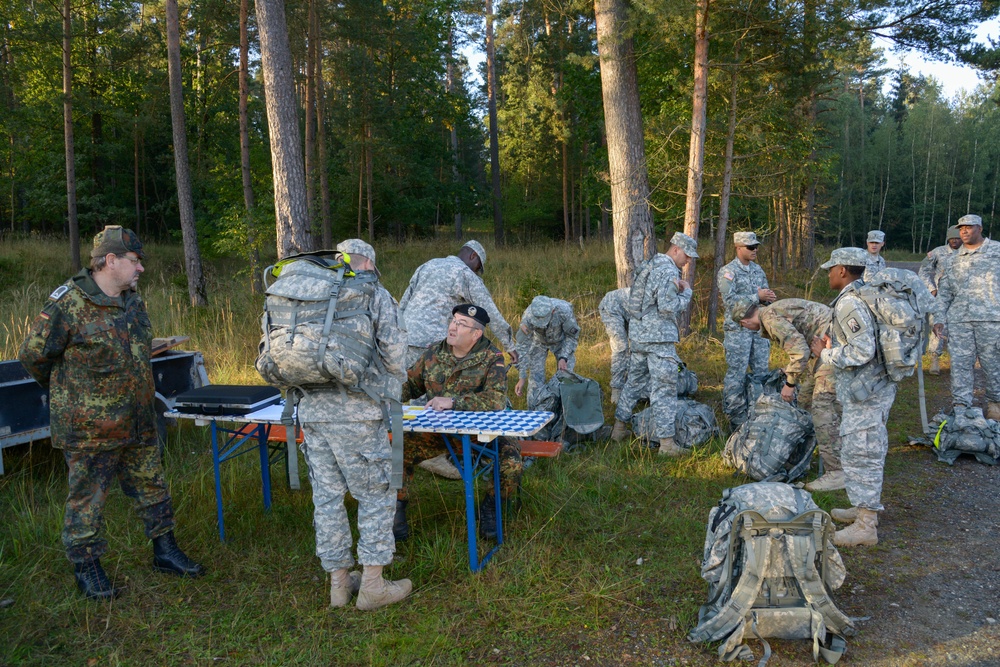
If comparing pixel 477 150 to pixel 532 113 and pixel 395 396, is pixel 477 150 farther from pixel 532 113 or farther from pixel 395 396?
pixel 395 396

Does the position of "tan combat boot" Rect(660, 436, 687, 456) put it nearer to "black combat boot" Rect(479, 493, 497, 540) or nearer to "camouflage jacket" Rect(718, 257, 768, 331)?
"camouflage jacket" Rect(718, 257, 768, 331)

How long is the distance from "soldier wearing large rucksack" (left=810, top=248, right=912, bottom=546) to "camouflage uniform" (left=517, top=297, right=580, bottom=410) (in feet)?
8.63

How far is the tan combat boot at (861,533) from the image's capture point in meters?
4.20

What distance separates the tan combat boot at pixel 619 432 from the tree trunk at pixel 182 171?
9045 mm

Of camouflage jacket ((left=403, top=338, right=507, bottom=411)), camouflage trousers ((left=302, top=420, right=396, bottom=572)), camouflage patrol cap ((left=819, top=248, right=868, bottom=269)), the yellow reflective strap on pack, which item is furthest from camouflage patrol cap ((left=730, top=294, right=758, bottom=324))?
camouflage trousers ((left=302, top=420, right=396, bottom=572))

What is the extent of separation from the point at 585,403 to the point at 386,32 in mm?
14159

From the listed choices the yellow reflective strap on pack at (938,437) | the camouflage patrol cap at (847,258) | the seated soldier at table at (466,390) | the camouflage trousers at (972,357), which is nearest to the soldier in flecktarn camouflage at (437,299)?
the seated soldier at table at (466,390)

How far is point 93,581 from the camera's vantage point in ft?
12.3

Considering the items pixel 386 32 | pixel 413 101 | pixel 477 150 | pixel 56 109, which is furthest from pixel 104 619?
pixel 477 150

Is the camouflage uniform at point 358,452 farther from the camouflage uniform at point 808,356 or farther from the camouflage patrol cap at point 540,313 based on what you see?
the camouflage uniform at point 808,356

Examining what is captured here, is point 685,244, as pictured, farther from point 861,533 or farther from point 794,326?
point 861,533

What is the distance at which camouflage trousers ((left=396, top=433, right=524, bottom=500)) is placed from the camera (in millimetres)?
4336

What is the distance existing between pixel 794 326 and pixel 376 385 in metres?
3.52

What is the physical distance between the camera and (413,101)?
2388cm
